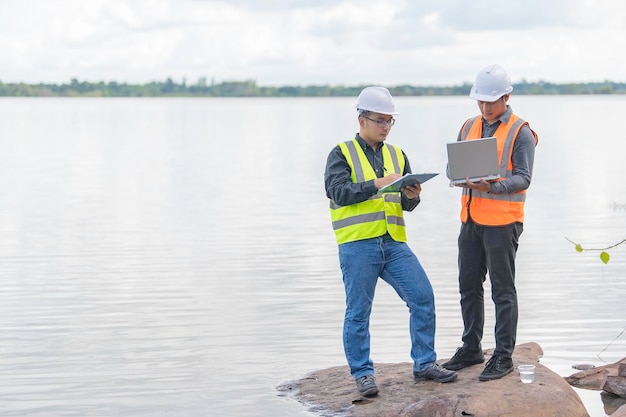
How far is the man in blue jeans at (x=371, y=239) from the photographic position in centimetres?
802

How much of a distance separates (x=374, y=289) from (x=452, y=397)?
2.76 feet

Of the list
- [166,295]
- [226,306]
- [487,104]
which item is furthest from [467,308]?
[166,295]

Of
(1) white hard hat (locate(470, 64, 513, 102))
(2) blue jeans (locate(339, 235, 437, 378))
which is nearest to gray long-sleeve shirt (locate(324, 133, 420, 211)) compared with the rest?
(2) blue jeans (locate(339, 235, 437, 378))

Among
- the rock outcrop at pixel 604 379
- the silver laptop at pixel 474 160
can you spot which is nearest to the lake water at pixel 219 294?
the rock outcrop at pixel 604 379

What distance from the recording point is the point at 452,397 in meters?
7.83

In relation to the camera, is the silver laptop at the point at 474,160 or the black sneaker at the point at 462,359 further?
the black sneaker at the point at 462,359

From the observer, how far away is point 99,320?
1187cm

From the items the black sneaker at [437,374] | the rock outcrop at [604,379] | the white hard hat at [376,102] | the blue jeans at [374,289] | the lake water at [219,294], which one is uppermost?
the white hard hat at [376,102]

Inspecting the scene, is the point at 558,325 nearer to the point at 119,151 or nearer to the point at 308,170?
the point at 308,170

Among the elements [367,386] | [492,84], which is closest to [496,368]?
[367,386]

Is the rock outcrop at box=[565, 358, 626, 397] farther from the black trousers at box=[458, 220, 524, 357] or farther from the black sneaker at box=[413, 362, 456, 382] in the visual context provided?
the black sneaker at box=[413, 362, 456, 382]

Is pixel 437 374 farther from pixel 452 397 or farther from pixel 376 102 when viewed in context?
pixel 376 102

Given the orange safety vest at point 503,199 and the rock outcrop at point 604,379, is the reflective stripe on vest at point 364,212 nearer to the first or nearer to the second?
the orange safety vest at point 503,199

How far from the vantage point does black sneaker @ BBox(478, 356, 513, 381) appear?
26.9 ft
